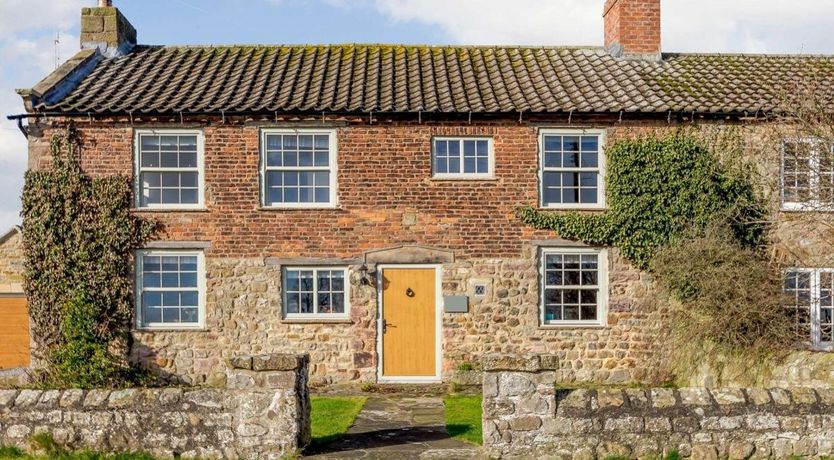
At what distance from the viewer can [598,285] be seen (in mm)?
17109

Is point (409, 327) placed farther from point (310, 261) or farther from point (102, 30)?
point (102, 30)

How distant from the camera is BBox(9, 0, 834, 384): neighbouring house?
16.9 m

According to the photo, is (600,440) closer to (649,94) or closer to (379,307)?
(379,307)

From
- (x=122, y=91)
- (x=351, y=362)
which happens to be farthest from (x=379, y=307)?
(x=122, y=91)

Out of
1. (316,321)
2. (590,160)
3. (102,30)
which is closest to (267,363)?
(316,321)

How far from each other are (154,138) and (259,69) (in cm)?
315

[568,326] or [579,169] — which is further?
[579,169]

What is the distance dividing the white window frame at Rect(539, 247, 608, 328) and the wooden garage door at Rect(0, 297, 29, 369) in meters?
16.1

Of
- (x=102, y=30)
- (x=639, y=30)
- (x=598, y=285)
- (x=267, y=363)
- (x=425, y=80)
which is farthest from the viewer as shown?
(x=639, y=30)

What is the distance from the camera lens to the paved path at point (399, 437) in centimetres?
1018

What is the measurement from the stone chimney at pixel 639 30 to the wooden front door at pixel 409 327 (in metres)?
7.43

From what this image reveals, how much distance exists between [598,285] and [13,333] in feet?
58.0

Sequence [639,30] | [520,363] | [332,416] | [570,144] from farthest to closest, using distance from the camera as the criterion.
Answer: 1. [639,30]
2. [570,144]
3. [332,416]
4. [520,363]

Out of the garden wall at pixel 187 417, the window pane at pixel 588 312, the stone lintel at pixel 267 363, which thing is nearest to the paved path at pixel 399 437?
the garden wall at pixel 187 417
